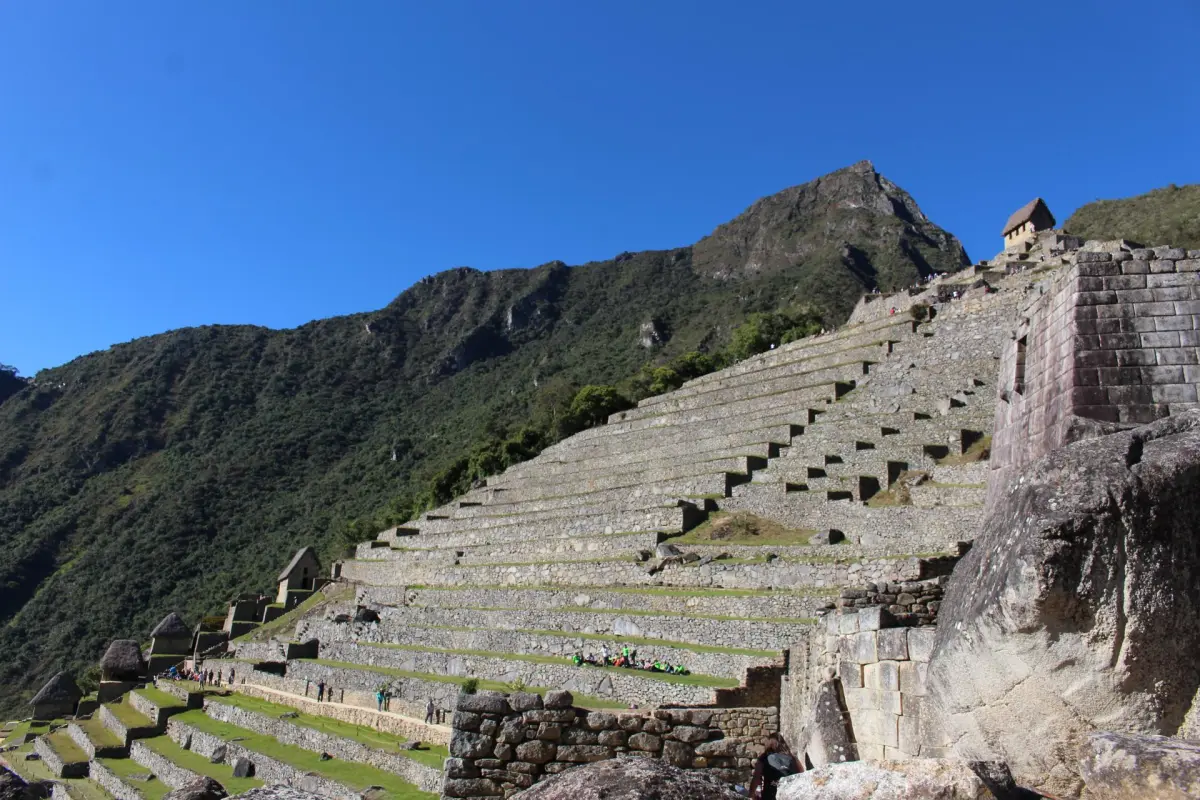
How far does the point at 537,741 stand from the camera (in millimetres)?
5785

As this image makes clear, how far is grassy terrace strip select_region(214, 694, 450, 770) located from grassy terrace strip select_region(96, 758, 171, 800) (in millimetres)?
2170

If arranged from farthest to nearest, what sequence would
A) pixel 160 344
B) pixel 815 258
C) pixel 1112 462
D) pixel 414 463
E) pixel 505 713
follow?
pixel 160 344, pixel 815 258, pixel 414 463, pixel 505 713, pixel 1112 462

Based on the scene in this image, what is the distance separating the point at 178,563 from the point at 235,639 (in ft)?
85.3

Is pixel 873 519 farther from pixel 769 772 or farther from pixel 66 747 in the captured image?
pixel 66 747

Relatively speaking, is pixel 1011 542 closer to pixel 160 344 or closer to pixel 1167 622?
pixel 1167 622

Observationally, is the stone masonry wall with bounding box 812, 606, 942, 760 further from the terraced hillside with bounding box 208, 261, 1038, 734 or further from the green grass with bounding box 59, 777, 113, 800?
the green grass with bounding box 59, 777, 113, 800

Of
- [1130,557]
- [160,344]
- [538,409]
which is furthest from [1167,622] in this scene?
[160,344]

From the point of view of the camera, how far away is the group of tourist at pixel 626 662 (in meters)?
12.5

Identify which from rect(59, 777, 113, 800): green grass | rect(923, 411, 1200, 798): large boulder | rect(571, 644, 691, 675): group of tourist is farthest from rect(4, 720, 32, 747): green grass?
rect(923, 411, 1200, 798): large boulder

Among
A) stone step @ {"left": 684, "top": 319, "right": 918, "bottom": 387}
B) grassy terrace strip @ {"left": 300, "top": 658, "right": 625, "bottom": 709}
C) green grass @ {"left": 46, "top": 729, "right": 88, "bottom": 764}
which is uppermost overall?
stone step @ {"left": 684, "top": 319, "right": 918, "bottom": 387}

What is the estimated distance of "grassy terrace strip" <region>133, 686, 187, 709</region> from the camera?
20795 millimetres

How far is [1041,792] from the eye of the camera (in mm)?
3457

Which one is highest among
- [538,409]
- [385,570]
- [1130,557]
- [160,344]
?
[160,344]

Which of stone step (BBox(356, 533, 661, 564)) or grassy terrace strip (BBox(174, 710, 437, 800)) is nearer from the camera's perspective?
grassy terrace strip (BBox(174, 710, 437, 800))
